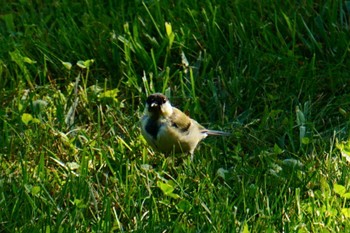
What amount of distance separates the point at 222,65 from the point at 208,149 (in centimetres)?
81


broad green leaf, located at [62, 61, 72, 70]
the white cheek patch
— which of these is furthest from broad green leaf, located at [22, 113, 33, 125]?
the white cheek patch

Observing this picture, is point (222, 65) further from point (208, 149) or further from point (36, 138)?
point (36, 138)

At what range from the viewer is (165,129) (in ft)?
17.2

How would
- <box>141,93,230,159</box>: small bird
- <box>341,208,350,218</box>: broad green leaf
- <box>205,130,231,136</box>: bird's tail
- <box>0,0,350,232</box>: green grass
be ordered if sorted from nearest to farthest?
<box>341,208,350,218</box>: broad green leaf → <box>0,0,350,232</box>: green grass → <box>141,93,230,159</box>: small bird → <box>205,130,231,136</box>: bird's tail

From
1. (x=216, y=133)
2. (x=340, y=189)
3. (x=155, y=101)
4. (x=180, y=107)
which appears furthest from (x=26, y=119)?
(x=340, y=189)

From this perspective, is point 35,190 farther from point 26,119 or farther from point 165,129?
point 165,129

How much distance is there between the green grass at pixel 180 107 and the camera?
462 centimetres

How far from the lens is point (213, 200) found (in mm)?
4699

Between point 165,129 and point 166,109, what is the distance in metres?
0.12

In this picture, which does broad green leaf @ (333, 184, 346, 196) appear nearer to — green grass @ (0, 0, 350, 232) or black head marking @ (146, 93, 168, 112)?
green grass @ (0, 0, 350, 232)

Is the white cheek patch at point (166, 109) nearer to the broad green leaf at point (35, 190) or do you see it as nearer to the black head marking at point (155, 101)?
the black head marking at point (155, 101)

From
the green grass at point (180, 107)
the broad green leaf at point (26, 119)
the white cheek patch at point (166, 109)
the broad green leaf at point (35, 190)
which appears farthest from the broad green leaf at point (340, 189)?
the broad green leaf at point (26, 119)

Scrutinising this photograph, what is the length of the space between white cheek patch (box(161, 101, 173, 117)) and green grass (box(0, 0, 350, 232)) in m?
0.24

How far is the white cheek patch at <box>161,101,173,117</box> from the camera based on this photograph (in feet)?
17.3
